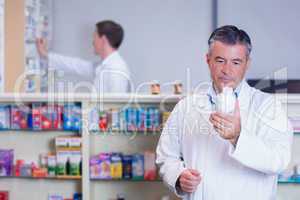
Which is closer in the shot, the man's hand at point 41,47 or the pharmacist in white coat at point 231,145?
the pharmacist in white coat at point 231,145

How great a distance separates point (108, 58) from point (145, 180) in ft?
3.96

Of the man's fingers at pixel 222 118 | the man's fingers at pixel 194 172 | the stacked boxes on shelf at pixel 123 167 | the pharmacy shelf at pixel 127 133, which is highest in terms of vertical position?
the man's fingers at pixel 222 118

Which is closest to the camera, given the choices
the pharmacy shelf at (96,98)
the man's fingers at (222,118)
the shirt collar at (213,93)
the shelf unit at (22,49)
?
the man's fingers at (222,118)

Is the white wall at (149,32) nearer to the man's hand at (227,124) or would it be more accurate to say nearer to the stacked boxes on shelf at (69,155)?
the stacked boxes on shelf at (69,155)

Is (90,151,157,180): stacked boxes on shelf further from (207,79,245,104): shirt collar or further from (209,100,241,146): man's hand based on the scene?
(209,100,241,146): man's hand

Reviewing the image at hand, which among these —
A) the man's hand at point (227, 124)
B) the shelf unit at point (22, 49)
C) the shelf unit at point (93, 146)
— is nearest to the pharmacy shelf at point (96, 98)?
the shelf unit at point (93, 146)

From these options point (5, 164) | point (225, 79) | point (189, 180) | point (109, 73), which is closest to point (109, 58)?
point (109, 73)

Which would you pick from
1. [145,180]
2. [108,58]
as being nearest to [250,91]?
[145,180]

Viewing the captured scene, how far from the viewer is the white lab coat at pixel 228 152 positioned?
1832mm

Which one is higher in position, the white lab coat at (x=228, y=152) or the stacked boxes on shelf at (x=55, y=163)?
the white lab coat at (x=228, y=152)

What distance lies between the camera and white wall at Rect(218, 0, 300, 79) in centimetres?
489

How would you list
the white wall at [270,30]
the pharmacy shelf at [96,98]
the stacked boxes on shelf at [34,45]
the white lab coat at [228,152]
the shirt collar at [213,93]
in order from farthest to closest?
the white wall at [270,30] → the stacked boxes on shelf at [34,45] → the pharmacy shelf at [96,98] → the shirt collar at [213,93] → the white lab coat at [228,152]

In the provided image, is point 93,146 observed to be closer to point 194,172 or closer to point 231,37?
→ point 194,172

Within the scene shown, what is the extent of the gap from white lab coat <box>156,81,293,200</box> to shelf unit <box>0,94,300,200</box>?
25.8 inches
